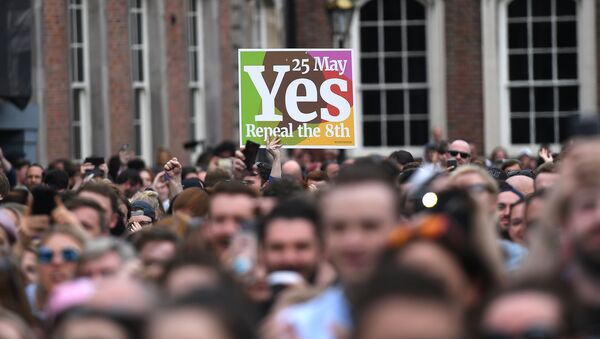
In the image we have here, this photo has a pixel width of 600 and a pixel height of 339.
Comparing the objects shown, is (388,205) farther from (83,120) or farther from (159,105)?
(159,105)

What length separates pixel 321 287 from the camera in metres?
7.20

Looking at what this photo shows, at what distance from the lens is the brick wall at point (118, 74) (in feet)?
82.9

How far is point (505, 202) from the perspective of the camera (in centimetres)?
1167

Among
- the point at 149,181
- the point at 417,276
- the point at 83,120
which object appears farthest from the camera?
the point at 83,120

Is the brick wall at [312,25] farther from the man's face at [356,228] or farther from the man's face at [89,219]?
the man's face at [356,228]

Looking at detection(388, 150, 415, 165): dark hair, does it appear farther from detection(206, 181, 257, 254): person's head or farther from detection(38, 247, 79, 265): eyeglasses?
detection(38, 247, 79, 265): eyeglasses

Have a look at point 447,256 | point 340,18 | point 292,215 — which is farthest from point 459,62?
point 447,256

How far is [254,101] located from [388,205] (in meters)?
8.52

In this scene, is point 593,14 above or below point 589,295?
above

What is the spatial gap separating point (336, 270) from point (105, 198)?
3.70 meters

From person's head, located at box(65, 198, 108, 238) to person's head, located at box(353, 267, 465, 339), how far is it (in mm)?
4632

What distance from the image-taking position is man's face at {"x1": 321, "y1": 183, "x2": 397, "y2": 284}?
646cm

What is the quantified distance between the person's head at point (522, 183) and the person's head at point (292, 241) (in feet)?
18.4

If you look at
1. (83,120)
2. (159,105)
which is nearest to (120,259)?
(83,120)
